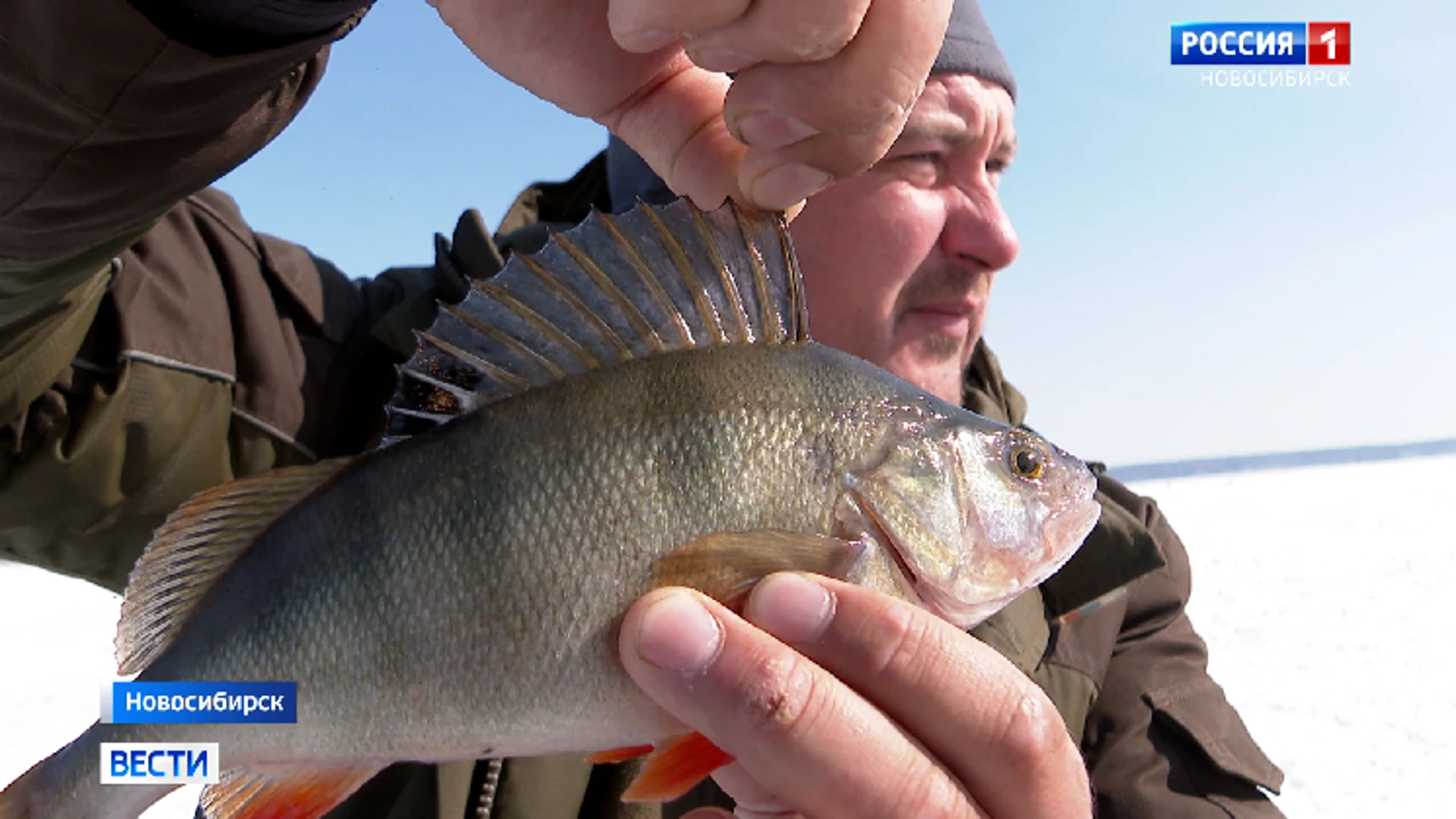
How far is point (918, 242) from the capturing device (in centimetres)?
290

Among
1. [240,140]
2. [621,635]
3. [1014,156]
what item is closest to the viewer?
[621,635]

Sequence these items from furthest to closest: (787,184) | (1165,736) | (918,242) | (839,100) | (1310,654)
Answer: (1310,654), (1165,736), (918,242), (787,184), (839,100)

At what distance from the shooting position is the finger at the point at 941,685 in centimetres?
115

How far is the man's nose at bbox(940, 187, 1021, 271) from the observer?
118 inches

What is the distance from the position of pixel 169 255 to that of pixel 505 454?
161 cm

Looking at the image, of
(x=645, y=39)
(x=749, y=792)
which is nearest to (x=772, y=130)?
(x=645, y=39)

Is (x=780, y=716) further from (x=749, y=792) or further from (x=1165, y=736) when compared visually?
(x=1165, y=736)

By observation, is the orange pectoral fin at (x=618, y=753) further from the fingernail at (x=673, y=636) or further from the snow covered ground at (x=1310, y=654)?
the snow covered ground at (x=1310, y=654)

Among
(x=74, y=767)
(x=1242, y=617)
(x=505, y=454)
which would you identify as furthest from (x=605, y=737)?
(x=1242, y=617)

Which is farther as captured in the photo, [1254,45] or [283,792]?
[1254,45]

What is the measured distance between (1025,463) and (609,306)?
67cm

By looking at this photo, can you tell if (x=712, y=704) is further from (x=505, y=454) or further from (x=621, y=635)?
(x=505, y=454)

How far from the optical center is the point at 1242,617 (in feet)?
25.0

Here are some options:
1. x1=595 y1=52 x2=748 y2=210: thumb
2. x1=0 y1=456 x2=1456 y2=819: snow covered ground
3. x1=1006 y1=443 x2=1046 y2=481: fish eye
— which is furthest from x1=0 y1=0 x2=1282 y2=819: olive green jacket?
x1=0 y1=456 x2=1456 y2=819: snow covered ground
